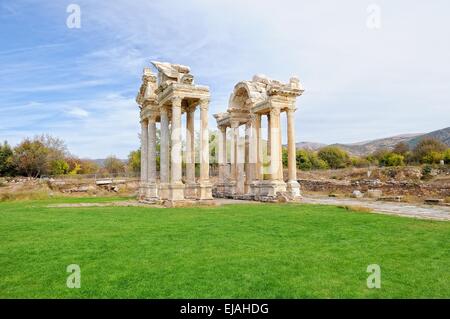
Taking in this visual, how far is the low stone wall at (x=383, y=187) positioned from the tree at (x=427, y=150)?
28580 millimetres

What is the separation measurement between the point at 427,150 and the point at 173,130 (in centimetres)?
5014

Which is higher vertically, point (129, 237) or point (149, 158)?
point (149, 158)

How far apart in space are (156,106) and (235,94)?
5603 mm

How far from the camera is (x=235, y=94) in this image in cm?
2444

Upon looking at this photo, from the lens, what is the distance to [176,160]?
18.3 meters

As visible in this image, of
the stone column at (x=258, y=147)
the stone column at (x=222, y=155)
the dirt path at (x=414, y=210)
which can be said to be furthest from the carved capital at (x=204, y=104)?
the dirt path at (x=414, y=210)

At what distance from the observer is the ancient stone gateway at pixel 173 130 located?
1841 cm

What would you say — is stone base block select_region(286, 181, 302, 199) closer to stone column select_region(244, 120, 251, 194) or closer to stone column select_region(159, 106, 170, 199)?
stone column select_region(244, 120, 251, 194)

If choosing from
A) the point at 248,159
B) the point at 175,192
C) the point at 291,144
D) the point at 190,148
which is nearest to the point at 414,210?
the point at 291,144

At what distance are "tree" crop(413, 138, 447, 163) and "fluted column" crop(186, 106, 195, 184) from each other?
1669 inches

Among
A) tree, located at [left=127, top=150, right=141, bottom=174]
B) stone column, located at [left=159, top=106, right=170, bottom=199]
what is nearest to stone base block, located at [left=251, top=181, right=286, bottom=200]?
stone column, located at [left=159, top=106, right=170, bottom=199]

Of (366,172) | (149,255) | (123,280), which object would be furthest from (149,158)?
(366,172)

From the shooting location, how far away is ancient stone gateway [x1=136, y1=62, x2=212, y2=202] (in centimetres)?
1841
